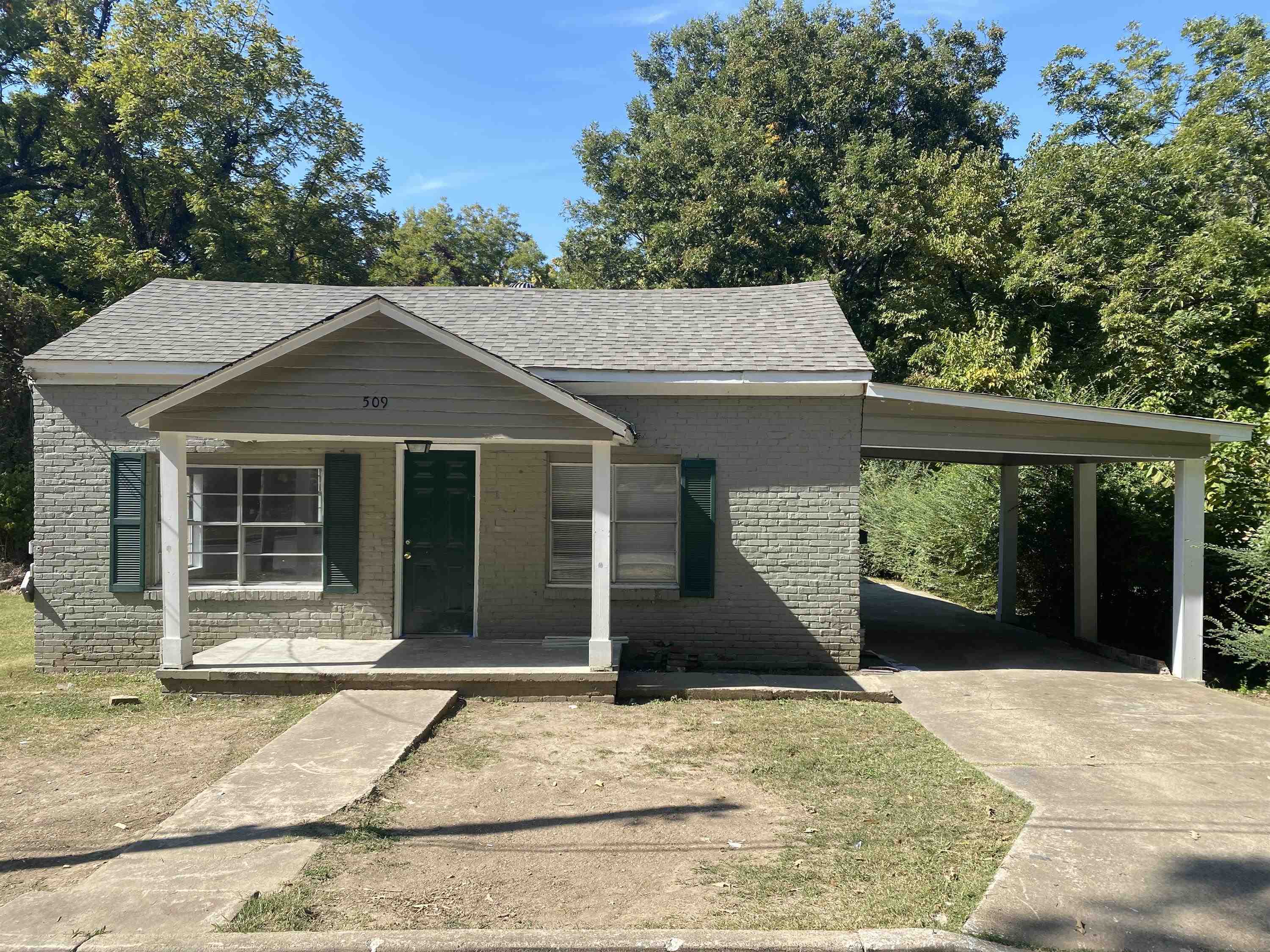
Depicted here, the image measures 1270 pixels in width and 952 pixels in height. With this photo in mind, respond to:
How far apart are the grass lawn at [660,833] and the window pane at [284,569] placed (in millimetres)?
3422

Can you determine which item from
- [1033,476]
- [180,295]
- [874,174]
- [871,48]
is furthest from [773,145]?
[180,295]

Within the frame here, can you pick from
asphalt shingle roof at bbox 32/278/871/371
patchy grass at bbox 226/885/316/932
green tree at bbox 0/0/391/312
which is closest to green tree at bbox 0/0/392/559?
green tree at bbox 0/0/391/312

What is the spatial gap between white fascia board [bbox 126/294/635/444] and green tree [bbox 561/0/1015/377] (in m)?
16.1

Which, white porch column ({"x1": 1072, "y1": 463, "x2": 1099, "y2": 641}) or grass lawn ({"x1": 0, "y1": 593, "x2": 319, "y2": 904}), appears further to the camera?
white porch column ({"x1": 1072, "y1": 463, "x2": 1099, "y2": 641})

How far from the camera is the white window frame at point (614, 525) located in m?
9.88

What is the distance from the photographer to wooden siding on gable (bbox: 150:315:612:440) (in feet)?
26.5

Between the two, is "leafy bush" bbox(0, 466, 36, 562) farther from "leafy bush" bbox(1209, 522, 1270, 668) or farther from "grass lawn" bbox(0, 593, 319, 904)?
"leafy bush" bbox(1209, 522, 1270, 668)

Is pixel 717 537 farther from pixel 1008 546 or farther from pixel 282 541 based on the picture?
pixel 1008 546

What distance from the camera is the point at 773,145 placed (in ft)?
86.0

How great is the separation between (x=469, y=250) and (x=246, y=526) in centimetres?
3459

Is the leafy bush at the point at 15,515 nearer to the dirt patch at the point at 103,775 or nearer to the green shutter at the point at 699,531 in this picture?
the dirt patch at the point at 103,775

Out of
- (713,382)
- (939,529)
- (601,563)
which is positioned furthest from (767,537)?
(939,529)

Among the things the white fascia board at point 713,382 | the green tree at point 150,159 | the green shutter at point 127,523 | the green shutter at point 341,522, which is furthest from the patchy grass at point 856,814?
the green tree at point 150,159

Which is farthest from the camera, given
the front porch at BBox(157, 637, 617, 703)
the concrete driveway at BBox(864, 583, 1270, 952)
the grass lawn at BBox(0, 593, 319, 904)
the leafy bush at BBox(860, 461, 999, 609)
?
the leafy bush at BBox(860, 461, 999, 609)
